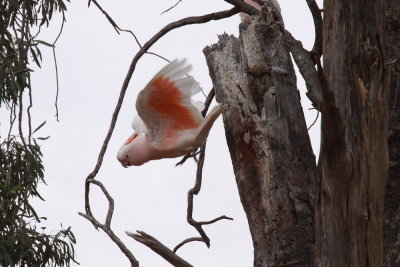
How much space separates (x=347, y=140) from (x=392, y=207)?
33cm

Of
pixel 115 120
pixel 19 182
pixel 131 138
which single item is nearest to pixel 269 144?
pixel 115 120

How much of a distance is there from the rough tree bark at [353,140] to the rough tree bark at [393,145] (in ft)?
0.27

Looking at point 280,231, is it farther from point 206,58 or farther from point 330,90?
point 206,58

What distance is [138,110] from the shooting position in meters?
2.23

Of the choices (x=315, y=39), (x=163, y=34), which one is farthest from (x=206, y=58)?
Answer: (x=315, y=39)

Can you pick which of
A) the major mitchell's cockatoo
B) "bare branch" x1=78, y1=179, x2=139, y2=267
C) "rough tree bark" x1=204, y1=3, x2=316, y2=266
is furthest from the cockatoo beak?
"rough tree bark" x1=204, y1=3, x2=316, y2=266

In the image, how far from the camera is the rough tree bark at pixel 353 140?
1743 millimetres

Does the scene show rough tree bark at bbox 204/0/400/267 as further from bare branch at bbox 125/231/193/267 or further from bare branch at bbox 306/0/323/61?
bare branch at bbox 125/231/193/267

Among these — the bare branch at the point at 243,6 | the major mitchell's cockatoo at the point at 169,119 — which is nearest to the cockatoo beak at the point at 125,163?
the major mitchell's cockatoo at the point at 169,119

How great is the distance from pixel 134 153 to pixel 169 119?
0.15 metres

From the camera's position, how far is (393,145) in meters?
2.07

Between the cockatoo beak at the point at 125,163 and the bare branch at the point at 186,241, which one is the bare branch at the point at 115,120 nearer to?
the cockatoo beak at the point at 125,163

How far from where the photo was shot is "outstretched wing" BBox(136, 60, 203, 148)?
7.14 feet

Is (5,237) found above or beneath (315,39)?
beneath
